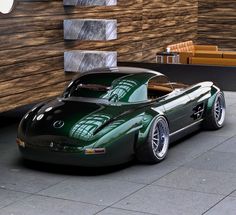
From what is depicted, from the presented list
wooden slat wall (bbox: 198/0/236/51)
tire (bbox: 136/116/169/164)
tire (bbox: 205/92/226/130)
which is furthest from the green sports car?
wooden slat wall (bbox: 198/0/236/51)

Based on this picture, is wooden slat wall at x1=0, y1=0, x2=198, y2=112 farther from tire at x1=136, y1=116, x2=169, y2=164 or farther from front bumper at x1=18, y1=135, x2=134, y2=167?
tire at x1=136, y1=116, x2=169, y2=164

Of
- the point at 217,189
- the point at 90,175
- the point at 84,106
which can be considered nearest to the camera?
the point at 217,189

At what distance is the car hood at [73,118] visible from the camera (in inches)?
331

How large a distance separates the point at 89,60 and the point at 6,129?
2.00 m

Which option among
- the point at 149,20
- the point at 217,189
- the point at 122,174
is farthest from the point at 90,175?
the point at 149,20

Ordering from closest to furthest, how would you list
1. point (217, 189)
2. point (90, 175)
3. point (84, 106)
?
point (217, 189) → point (90, 175) → point (84, 106)

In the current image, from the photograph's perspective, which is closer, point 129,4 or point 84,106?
point 84,106

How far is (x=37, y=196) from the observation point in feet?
24.7

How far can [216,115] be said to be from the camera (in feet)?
A: 36.5

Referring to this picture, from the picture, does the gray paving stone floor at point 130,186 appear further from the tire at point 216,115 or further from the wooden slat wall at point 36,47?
the wooden slat wall at point 36,47

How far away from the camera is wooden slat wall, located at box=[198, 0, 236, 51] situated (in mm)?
20391

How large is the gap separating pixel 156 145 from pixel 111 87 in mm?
1106

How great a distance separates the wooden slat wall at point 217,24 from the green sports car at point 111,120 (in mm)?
10361

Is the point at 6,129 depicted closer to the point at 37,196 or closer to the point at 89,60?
the point at 89,60
